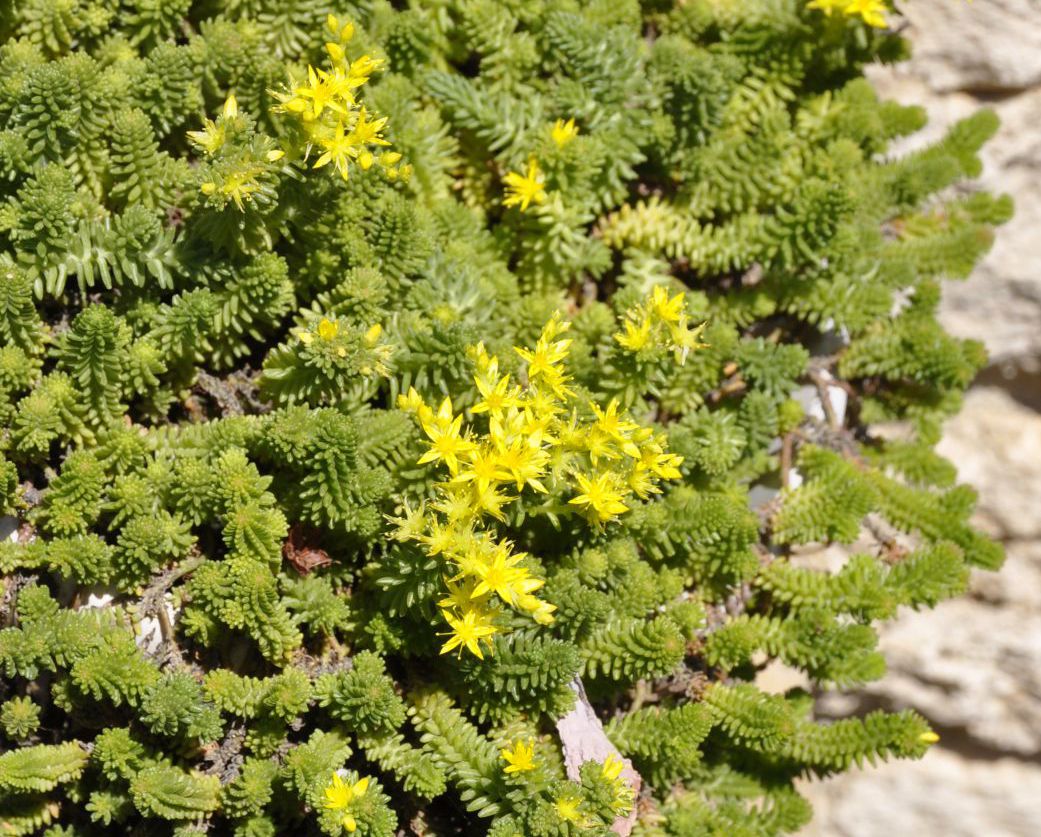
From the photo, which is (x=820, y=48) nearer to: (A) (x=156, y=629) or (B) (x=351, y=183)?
(B) (x=351, y=183)

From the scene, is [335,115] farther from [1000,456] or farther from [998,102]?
[1000,456]

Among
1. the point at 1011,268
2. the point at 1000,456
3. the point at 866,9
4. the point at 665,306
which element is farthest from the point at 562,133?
the point at 1000,456

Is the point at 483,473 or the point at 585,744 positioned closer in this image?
the point at 483,473

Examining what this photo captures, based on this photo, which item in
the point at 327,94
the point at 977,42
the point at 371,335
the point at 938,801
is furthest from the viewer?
the point at 938,801

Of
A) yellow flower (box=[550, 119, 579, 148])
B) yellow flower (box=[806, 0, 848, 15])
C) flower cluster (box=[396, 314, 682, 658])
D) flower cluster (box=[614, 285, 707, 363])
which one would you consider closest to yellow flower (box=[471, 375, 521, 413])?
flower cluster (box=[396, 314, 682, 658])

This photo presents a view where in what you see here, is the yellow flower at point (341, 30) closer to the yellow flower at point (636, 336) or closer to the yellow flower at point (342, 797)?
the yellow flower at point (636, 336)

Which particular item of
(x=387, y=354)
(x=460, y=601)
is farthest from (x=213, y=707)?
(x=387, y=354)
